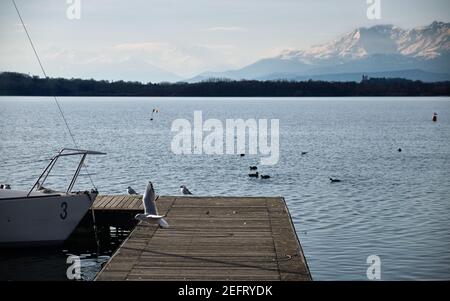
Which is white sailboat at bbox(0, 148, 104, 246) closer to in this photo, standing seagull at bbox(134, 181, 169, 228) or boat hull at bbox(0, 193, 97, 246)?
boat hull at bbox(0, 193, 97, 246)

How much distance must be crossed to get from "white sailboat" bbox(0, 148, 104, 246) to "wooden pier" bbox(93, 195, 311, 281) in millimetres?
2158

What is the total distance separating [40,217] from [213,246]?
275 inches

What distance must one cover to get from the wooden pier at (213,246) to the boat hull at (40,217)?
2133mm

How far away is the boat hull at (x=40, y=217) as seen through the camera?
21.0 meters

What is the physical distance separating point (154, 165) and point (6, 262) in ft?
117

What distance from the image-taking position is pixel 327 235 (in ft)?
86.2

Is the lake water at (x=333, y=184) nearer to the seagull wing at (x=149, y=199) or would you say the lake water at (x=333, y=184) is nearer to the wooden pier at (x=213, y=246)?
the wooden pier at (x=213, y=246)

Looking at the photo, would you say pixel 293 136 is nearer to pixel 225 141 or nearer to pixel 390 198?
pixel 225 141

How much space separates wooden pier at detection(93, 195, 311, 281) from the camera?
1439cm

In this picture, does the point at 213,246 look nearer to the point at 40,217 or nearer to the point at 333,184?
the point at 40,217

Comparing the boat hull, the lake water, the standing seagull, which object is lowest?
the lake water
